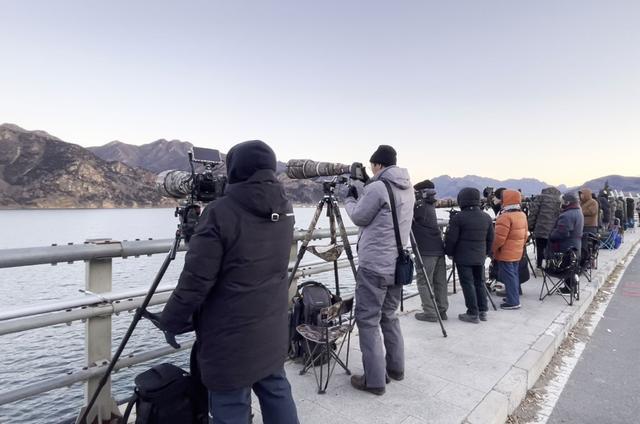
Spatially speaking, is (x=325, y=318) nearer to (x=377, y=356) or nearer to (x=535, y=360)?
(x=377, y=356)

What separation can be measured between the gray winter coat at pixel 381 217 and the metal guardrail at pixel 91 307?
63.6 inches

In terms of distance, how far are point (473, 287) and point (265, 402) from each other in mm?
3998

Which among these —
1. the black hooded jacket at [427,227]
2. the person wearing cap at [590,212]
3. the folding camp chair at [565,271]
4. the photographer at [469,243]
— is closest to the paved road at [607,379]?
the folding camp chair at [565,271]

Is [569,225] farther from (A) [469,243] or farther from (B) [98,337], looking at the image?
(B) [98,337]


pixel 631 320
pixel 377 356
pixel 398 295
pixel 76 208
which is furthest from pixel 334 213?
pixel 76 208

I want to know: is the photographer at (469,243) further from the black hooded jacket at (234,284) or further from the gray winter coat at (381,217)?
the black hooded jacket at (234,284)

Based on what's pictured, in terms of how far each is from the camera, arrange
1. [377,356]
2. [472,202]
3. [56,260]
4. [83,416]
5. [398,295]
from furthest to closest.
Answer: [472,202], [398,295], [377,356], [83,416], [56,260]

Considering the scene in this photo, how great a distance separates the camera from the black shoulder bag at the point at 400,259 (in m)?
3.31

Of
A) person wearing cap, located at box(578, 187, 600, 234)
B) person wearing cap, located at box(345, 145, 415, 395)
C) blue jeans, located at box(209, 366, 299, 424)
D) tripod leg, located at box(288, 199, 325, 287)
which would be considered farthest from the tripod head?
person wearing cap, located at box(578, 187, 600, 234)

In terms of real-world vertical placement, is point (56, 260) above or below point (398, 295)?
above

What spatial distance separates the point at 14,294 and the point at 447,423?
59.0 feet

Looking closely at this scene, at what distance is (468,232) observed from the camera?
18.0 feet

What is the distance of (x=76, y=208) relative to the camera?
157375mm

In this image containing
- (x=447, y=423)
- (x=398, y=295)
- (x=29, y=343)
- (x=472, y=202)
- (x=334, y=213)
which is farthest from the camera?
(x=29, y=343)
